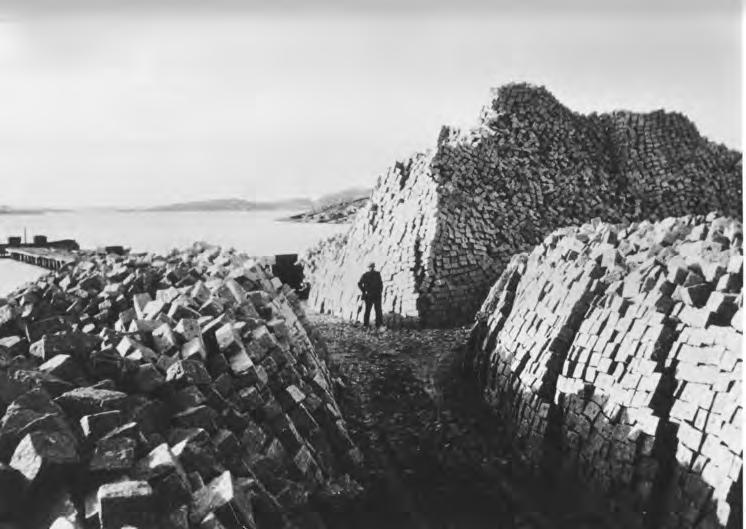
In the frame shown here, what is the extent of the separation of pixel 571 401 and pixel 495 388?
178 cm

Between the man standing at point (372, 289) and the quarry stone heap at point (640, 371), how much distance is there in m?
4.48

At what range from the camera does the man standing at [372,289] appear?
11.8 meters

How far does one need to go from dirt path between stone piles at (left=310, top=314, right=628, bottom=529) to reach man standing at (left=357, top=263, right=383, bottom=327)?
1980 millimetres

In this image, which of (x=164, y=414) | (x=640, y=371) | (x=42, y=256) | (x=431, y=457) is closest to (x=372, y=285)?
(x=431, y=457)

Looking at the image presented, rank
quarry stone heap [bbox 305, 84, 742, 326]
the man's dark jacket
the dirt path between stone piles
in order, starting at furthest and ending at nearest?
quarry stone heap [bbox 305, 84, 742, 326]
the man's dark jacket
the dirt path between stone piles

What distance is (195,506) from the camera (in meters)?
3.72

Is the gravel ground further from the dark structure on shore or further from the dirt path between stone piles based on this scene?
the dark structure on shore

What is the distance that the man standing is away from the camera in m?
11.8

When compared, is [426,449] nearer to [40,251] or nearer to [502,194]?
[502,194]

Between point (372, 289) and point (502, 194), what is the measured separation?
370cm

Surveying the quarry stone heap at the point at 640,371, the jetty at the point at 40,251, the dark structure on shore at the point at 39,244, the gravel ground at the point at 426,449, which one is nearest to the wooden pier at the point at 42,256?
the jetty at the point at 40,251

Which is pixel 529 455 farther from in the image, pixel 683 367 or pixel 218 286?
pixel 218 286

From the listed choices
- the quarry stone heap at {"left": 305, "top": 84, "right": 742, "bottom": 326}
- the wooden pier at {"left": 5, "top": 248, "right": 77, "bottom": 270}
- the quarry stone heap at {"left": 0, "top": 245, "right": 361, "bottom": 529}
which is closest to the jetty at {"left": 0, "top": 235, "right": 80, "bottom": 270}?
the wooden pier at {"left": 5, "top": 248, "right": 77, "bottom": 270}

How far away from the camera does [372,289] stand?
1180 centimetres
